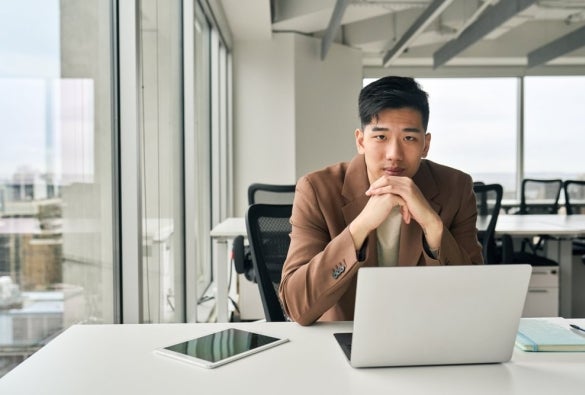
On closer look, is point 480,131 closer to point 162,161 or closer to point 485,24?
point 485,24

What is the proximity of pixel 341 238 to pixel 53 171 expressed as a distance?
0.90 m

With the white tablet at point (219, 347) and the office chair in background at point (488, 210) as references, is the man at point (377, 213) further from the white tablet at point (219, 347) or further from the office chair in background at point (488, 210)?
the office chair in background at point (488, 210)

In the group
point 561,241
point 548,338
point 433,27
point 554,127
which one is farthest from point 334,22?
point 548,338

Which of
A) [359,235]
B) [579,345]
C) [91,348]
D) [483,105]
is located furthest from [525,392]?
[483,105]

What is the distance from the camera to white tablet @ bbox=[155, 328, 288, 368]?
108 centimetres

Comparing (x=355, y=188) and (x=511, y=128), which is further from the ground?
(x=511, y=128)

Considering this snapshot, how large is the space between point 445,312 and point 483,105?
7.47m

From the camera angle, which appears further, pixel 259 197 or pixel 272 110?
pixel 272 110

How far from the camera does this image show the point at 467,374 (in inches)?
39.9

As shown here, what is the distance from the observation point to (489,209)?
128 inches

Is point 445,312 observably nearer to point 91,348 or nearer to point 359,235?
point 359,235

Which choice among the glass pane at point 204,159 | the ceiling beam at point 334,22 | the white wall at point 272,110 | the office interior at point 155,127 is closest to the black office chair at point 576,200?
the office interior at point 155,127

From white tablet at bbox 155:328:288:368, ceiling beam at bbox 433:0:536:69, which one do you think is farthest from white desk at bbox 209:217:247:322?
ceiling beam at bbox 433:0:536:69

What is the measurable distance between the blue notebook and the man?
0.26m
